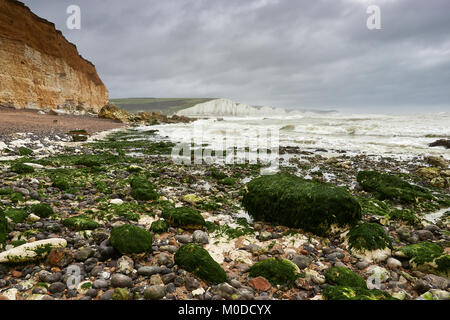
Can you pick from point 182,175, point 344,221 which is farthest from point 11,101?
point 344,221

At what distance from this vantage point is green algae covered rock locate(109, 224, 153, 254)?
3.64m

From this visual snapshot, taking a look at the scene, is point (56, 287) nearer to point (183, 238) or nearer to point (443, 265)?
point (183, 238)

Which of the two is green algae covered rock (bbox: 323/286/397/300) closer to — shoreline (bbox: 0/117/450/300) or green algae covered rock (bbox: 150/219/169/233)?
shoreline (bbox: 0/117/450/300)

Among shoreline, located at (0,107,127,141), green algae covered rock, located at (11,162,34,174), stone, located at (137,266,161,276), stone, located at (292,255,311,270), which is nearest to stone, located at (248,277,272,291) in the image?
stone, located at (292,255,311,270)

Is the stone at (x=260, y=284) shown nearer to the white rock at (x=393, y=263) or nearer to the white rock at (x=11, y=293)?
the white rock at (x=393, y=263)

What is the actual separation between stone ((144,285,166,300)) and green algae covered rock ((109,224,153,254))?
0.93 m

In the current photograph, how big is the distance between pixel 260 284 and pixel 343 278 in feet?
4.00

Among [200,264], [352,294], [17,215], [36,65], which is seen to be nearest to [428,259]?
[352,294]

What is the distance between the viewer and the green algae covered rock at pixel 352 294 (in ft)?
9.50

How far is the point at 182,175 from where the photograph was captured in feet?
30.8

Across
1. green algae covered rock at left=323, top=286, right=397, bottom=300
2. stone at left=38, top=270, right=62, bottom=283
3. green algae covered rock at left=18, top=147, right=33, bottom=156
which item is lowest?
green algae covered rock at left=323, top=286, right=397, bottom=300

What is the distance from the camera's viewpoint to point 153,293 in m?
2.83

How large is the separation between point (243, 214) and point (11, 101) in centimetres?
4388

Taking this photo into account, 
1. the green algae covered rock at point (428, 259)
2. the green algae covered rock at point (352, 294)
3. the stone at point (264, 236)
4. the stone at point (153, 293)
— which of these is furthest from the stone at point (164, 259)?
the green algae covered rock at point (428, 259)
